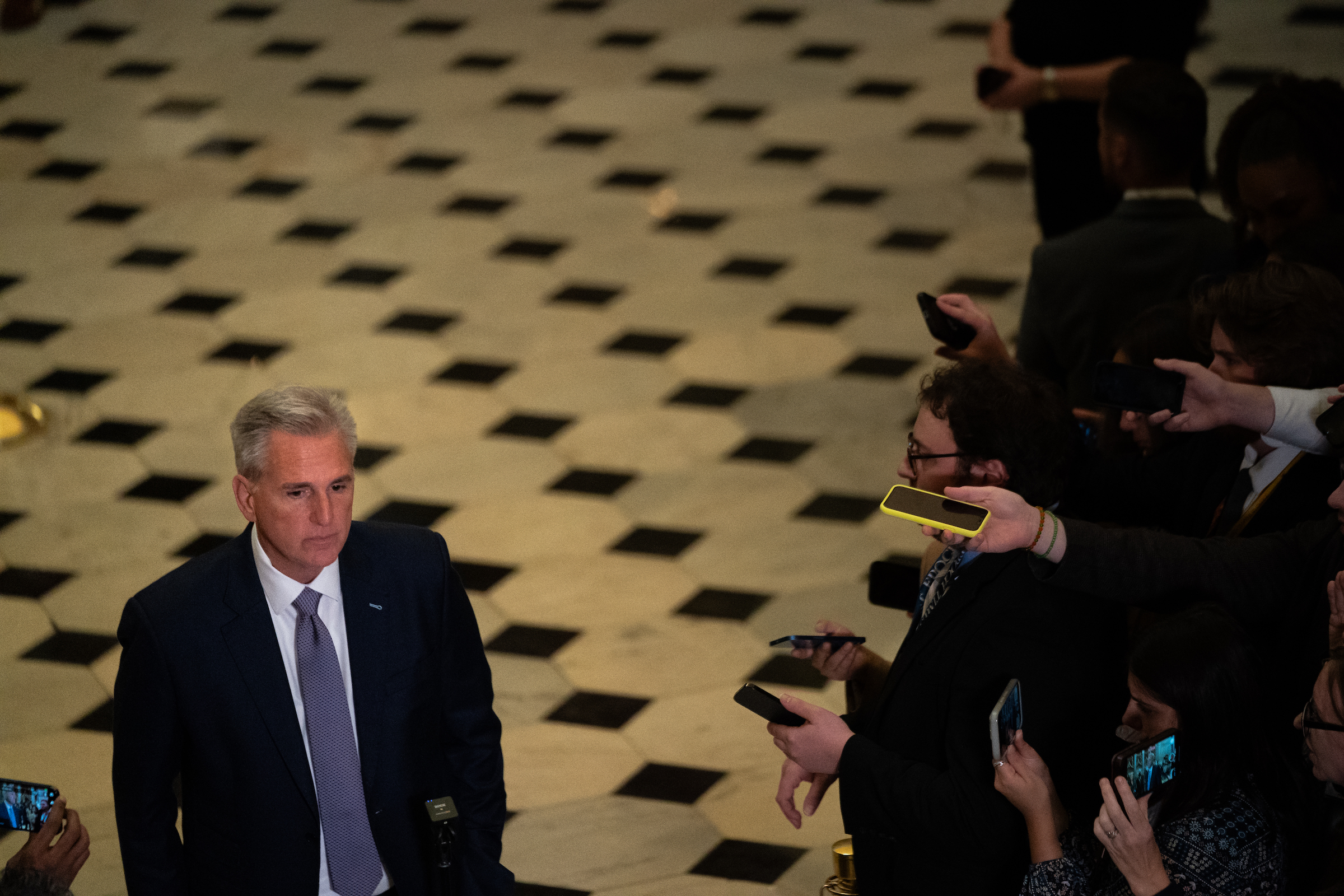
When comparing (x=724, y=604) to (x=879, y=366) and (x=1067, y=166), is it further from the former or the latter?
(x=1067, y=166)

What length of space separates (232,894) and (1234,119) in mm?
3042

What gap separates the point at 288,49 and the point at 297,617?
790 centimetres

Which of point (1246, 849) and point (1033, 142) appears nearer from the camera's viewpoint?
point (1246, 849)

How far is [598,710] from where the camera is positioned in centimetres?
521

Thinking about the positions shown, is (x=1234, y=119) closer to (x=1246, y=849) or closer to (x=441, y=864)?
(x=1246, y=849)

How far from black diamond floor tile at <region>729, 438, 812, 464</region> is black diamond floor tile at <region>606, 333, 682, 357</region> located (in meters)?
0.81

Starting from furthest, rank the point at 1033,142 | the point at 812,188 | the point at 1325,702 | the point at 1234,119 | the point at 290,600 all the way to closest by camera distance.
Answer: the point at 812,188 < the point at 1033,142 < the point at 1234,119 < the point at 290,600 < the point at 1325,702

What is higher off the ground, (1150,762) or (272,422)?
(272,422)

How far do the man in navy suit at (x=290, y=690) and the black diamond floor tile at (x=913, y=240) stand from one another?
17.0ft

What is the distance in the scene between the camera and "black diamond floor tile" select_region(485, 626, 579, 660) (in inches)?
216

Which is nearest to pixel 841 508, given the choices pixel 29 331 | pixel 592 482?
pixel 592 482

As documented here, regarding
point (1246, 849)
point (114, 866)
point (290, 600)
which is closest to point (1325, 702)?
point (1246, 849)

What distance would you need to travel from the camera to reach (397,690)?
3.12 metres

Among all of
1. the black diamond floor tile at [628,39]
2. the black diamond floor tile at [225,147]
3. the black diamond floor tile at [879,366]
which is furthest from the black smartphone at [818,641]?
the black diamond floor tile at [628,39]
